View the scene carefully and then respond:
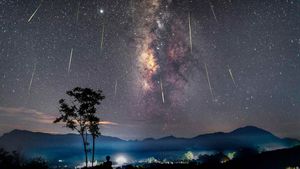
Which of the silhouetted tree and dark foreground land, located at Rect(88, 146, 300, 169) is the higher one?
the silhouetted tree

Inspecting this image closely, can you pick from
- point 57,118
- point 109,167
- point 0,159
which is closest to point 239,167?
point 109,167

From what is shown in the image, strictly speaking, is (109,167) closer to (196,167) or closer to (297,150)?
(196,167)

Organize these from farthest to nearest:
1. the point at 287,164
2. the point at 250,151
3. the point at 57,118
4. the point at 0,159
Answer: the point at 250,151 → the point at 0,159 → the point at 287,164 → the point at 57,118

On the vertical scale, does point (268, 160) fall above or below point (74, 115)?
below

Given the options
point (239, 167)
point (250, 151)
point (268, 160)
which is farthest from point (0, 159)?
point (250, 151)

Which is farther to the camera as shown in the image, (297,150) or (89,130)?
(297,150)

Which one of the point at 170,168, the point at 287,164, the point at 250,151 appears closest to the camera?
the point at 170,168

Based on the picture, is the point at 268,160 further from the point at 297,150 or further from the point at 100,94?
the point at 100,94

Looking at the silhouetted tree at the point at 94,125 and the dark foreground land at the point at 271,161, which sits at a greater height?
the silhouetted tree at the point at 94,125

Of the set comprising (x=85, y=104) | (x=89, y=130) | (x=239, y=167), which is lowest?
(x=239, y=167)
